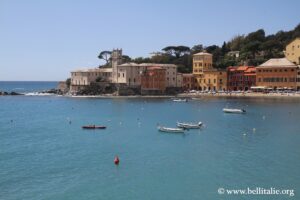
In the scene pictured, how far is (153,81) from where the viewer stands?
102 meters

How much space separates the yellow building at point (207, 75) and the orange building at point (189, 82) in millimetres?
878

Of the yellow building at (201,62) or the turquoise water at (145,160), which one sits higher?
the yellow building at (201,62)

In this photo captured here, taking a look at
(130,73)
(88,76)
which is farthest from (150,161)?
(88,76)

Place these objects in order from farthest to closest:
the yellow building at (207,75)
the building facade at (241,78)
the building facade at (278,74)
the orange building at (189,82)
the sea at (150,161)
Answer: the orange building at (189,82) < the yellow building at (207,75) < the building facade at (241,78) < the building facade at (278,74) < the sea at (150,161)

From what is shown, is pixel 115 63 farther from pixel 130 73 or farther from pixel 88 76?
pixel 88 76

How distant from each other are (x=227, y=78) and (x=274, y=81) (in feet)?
38.0

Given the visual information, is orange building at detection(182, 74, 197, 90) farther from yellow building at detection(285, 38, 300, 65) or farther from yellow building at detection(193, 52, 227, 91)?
yellow building at detection(285, 38, 300, 65)

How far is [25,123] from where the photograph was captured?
5347cm

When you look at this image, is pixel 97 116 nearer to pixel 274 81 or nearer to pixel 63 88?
pixel 274 81

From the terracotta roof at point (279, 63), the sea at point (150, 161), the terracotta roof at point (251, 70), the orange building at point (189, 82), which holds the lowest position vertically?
the sea at point (150, 161)

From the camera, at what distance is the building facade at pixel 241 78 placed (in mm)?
101812

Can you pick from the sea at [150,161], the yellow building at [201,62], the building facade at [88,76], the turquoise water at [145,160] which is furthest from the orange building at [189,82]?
the sea at [150,161]

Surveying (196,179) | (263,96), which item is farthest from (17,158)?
(263,96)

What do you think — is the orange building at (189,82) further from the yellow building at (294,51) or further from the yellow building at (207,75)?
the yellow building at (294,51)
